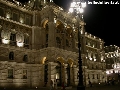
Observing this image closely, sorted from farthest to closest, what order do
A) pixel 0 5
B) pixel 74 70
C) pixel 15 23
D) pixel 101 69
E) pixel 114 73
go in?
1. pixel 114 73
2. pixel 101 69
3. pixel 74 70
4. pixel 15 23
5. pixel 0 5

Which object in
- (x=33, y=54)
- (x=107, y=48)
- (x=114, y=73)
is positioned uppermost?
(x=107, y=48)

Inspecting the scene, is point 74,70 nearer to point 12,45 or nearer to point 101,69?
point 12,45

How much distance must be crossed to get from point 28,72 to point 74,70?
10556 millimetres

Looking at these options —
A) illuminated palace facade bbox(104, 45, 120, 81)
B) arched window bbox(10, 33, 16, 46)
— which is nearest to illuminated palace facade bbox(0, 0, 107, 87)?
arched window bbox(10, 33, 16, 46)

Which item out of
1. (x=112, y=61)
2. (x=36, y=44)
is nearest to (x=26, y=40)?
(x=36, y=44)

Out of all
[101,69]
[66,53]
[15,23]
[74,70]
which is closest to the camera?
[15,23]

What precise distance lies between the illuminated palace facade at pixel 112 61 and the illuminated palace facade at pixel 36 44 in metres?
44.3

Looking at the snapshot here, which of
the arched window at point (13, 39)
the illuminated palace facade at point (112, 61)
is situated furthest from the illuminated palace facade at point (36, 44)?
the illuminated palace facade at point (112, 61)

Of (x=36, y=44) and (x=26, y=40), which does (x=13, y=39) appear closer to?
(x=26, y=40)

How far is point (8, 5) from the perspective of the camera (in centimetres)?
3338

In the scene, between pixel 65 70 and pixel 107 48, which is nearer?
pixel 65 70

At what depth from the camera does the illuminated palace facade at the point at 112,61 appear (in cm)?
7925

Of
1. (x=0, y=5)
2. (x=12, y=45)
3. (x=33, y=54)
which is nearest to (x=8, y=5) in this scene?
(x=0, y=5)

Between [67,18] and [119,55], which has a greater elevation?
[67,18]
